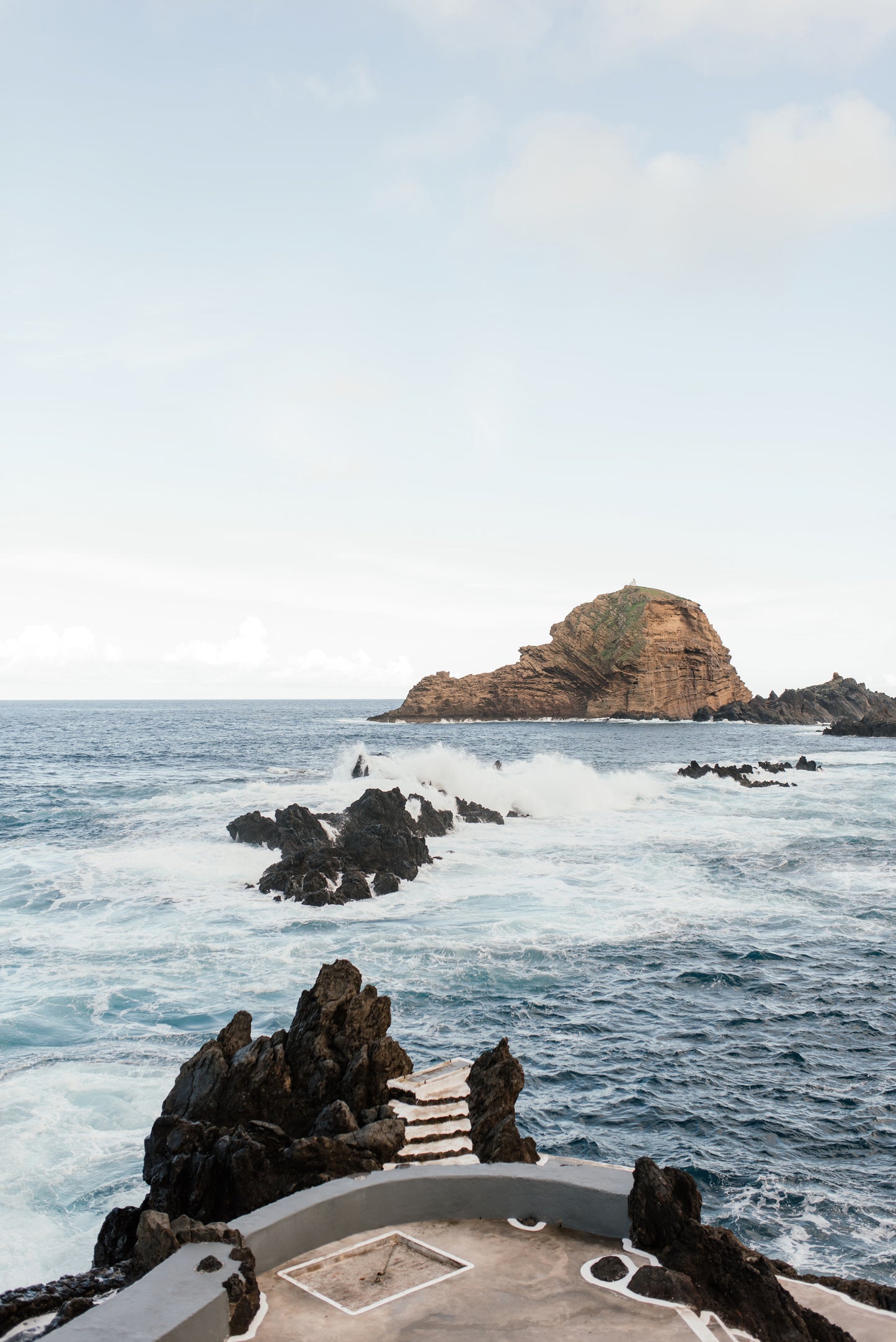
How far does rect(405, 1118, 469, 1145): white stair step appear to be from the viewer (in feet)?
29.6

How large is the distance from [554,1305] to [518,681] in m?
131

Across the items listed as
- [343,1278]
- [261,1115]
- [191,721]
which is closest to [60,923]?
[261,1115]

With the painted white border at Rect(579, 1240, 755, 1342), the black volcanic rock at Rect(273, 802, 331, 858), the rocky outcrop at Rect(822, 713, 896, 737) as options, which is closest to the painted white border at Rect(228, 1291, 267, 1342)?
the painted white border at Rect(579, 1240, 755, 1342)

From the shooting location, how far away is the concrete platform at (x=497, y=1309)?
587cm

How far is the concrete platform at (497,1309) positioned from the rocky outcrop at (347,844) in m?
16.9

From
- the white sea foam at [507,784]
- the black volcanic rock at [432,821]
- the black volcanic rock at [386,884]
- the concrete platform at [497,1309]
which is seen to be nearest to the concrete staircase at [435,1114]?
the concrete platform at [497,1309]

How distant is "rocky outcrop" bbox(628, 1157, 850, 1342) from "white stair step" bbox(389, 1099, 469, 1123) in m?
2.74

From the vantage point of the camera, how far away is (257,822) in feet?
104

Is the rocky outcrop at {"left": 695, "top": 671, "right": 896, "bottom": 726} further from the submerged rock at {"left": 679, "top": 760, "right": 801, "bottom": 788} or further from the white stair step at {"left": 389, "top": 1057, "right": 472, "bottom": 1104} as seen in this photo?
the white stair step at {"left": 389, "top": 1057, "right": 472, "bottom": 1104}

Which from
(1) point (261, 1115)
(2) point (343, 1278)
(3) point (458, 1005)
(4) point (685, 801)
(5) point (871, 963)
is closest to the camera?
(2) point (343, 1278)

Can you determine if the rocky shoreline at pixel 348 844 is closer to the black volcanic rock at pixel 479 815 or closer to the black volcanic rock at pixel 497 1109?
the black volcanic rock at pixel 479 815

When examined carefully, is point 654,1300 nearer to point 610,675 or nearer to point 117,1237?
point 117,1237

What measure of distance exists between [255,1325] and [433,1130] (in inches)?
133

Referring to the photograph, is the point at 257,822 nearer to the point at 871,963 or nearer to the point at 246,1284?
the point at 871,963
